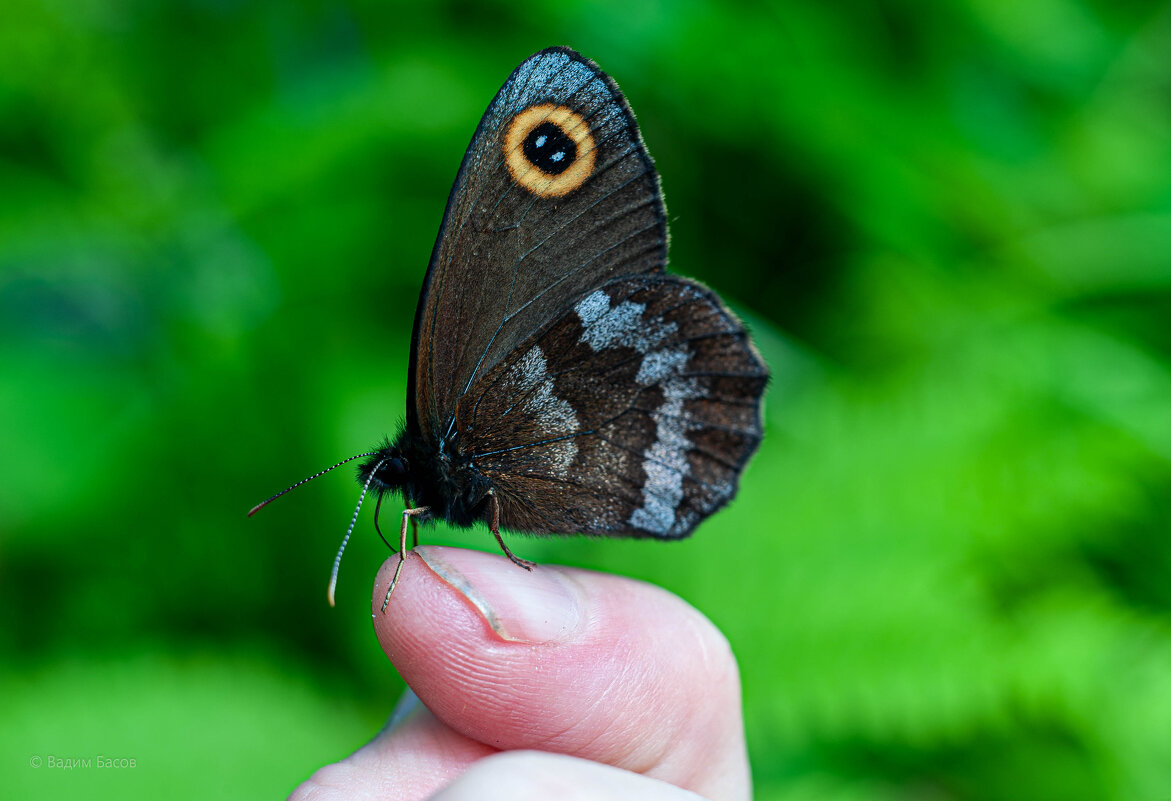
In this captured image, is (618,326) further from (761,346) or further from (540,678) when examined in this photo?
(761,346)

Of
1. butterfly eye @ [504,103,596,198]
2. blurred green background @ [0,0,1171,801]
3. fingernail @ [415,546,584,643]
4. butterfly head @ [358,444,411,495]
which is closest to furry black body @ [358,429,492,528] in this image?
butterfly head @ [358,444,411,495]

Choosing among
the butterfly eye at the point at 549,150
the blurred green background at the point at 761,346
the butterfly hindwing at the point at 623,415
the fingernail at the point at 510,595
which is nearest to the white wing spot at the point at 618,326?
the butterfly hindwing at the point at 623,415

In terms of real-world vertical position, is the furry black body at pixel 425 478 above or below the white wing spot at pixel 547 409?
below

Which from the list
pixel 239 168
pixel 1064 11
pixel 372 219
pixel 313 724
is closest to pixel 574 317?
pixel 313 724

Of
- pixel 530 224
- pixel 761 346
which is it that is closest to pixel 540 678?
pixel 530 224

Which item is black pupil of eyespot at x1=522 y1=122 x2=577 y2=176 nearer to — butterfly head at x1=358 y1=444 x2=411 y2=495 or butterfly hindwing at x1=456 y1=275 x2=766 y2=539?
butterfly hindwing at x1=456 y1=275 x2=766 y2=539

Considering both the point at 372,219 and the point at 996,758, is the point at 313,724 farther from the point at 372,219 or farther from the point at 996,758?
the point at 996,758

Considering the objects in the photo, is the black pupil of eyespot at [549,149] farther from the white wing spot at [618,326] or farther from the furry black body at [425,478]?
the furry black body at [425,478]
